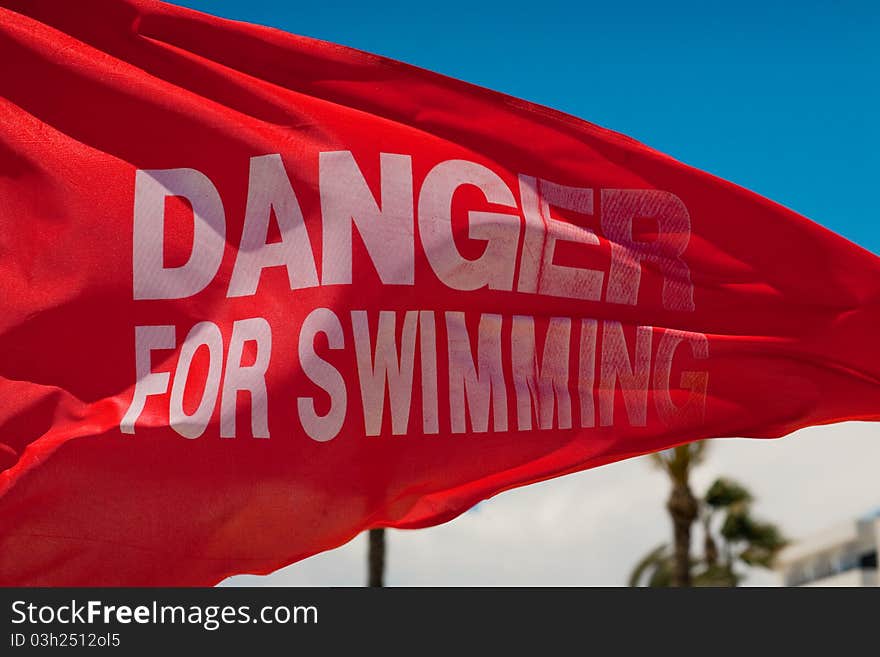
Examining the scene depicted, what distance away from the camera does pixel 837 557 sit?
53000mm

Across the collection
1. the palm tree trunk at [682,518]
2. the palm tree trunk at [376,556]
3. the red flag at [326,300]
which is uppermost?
the palm tree trunk at [682,518]

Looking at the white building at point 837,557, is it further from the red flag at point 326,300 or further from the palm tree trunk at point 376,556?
the red flag at point 326,300

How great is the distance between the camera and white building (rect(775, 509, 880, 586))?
49106mm

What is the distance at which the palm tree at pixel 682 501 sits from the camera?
27969 millimetres

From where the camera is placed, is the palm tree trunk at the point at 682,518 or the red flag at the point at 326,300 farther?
the palm tree trunk at the point at 682,518

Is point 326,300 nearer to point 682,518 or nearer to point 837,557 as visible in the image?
point 682,518

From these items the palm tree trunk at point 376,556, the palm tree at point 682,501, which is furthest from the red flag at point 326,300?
the palm tree at point 682,501

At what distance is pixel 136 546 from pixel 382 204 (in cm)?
212

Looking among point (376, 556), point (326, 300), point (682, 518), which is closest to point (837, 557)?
point (682, 518)

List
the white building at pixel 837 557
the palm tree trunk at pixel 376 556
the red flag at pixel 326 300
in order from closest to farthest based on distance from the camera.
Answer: the red flag at pixel 326 300 < the palm tree trunk at pixel 376 556 < the white building at pixel 837 557

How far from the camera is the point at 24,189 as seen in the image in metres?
7.85

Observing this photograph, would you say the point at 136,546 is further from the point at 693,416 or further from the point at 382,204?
the point at 693,416

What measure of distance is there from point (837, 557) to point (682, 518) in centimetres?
2626

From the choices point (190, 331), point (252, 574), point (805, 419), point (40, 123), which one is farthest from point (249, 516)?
point (805, 419)
